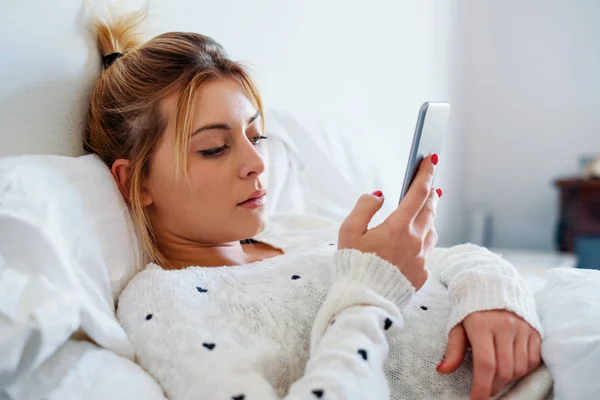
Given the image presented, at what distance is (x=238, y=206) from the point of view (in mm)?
947

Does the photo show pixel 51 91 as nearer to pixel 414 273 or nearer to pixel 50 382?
pixel 50 382

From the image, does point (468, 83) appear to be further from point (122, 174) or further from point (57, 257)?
point (57, 257)

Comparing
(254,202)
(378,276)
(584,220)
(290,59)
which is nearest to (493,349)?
(378,276)

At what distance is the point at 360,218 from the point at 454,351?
199 millimetres

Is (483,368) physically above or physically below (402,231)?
below

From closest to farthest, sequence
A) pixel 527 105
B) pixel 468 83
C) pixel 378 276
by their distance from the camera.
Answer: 1. pixel 378 276
2. pixel 527 105
3. pixel 468 83

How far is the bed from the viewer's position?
0.62 metres

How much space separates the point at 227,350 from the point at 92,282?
0.20m

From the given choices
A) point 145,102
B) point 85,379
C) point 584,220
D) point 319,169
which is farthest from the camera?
point 584,220

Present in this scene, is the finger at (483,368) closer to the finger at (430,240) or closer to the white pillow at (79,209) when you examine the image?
the finger at (430,240)

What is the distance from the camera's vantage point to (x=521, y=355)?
728mm

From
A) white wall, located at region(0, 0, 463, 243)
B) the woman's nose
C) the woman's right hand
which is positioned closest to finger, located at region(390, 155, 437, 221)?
the woman's right hand

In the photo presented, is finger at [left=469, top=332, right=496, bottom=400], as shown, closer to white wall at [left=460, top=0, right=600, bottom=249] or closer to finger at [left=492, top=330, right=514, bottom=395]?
finger at [left=492, top=330, right=514, bottom=395]

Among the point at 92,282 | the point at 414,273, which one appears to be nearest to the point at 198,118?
the point at 92,282
